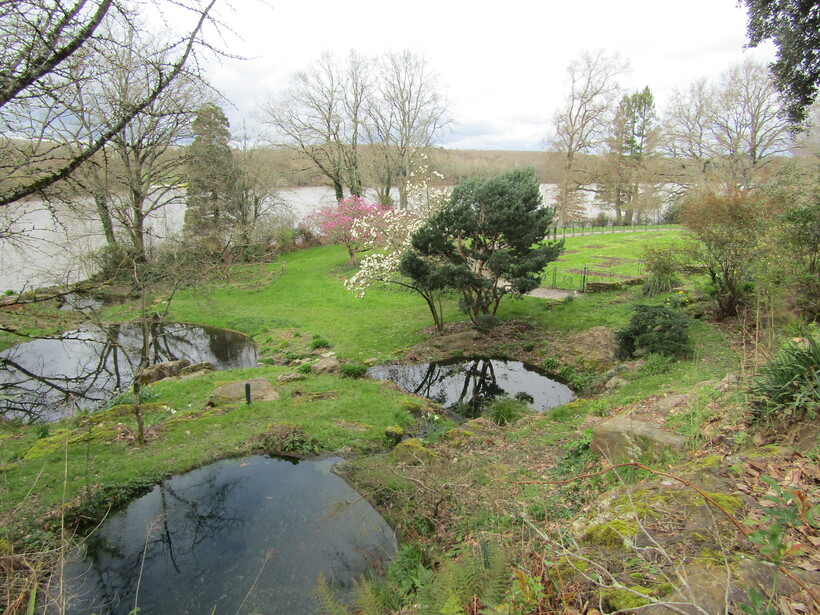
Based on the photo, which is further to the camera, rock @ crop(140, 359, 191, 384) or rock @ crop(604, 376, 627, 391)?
rock @ crop(140, 359, 191, 384)

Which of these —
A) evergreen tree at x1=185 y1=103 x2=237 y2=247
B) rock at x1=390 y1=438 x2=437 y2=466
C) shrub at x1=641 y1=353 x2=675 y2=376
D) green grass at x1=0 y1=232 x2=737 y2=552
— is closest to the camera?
rock at x1=390 y1=438 x2=437 y2=466

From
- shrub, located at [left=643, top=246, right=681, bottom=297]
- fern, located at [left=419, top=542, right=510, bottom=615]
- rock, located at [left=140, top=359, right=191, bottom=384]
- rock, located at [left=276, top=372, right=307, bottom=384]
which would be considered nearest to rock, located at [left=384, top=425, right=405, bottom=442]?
rock, located at [left=276, top=372, right=307, bottom=384]

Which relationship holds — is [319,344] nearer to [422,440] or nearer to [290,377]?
[290,377]

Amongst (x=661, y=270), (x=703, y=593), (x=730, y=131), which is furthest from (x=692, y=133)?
(x=703, y=593)

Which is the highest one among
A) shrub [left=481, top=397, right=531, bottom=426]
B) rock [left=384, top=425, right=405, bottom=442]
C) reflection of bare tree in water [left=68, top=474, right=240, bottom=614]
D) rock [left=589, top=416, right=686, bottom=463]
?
rock [left=589, top=416, right=686, bottom=463]

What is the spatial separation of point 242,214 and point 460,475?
25.6m

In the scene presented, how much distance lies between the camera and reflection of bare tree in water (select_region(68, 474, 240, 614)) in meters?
4.83

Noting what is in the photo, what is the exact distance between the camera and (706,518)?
2.91m

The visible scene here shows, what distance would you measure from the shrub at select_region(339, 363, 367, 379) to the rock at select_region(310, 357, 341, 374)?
12.8 inches

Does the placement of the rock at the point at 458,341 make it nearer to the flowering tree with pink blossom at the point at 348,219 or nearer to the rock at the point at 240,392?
the rock at the point at 240,392

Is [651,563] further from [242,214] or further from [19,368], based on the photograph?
[242,214]

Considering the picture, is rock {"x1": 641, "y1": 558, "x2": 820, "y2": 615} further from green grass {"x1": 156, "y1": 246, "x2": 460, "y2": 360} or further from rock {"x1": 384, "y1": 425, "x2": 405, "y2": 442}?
green grass {"x1": 156, "y1": 246, "x2": 460, "y2": 360}

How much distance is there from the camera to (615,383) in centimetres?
970

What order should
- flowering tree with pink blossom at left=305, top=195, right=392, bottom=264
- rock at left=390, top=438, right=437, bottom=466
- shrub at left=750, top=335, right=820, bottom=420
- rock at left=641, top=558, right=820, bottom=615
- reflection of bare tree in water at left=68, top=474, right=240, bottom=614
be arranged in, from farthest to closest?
flowering tree with pink blossom at left=305, top=195, right=392, bottom=264 → rock at left=390, top=438, right=437, bottom=466 → reflection of bare tree in water at left=68, top=474, right=240, bottom=614 → shrub at left=750, top=335, right=820, bottom=420 → rock at left=641, top=558, right=820, bottom=615
